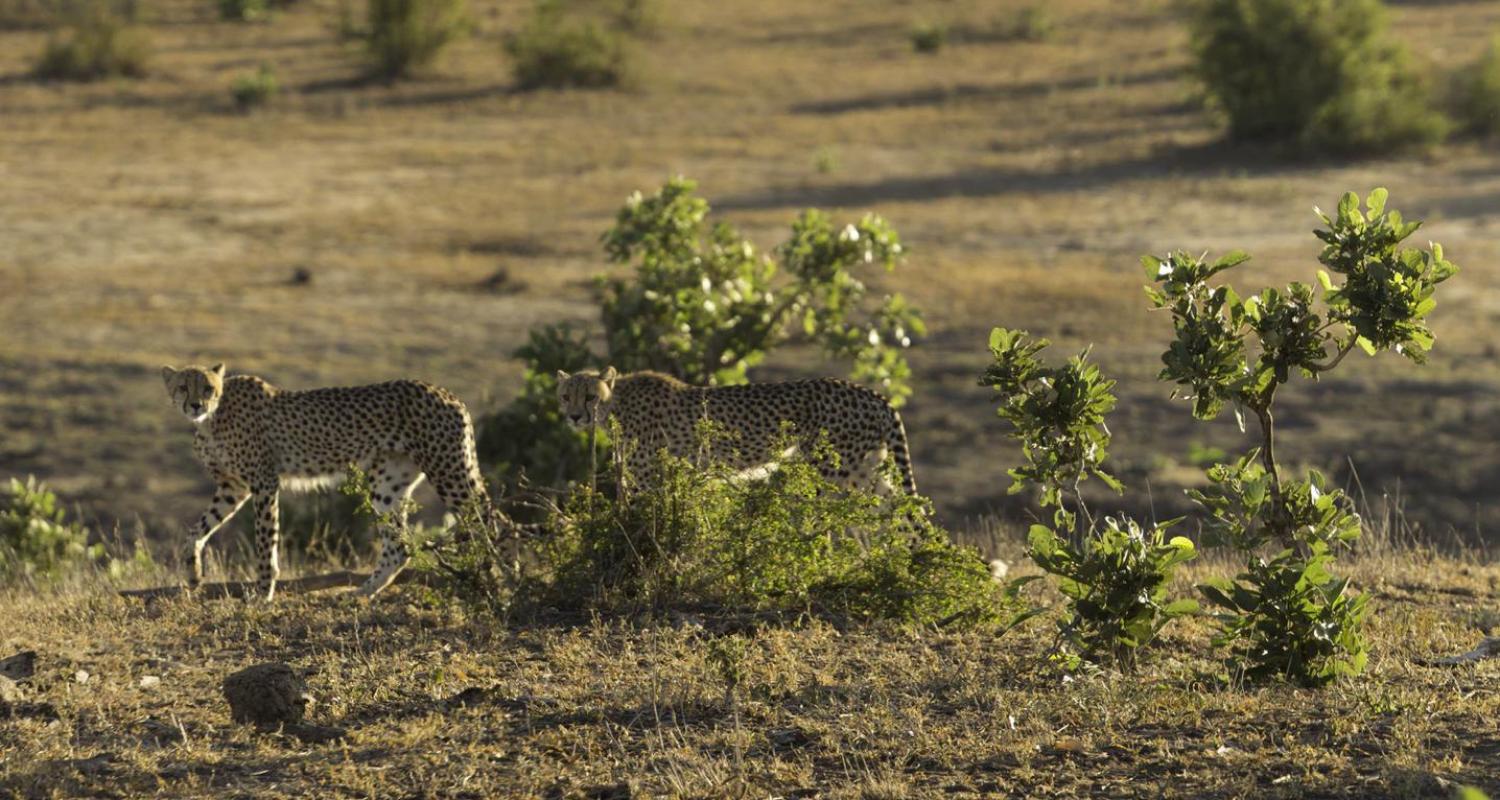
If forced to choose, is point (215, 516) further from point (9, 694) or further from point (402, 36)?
point (402, 36)

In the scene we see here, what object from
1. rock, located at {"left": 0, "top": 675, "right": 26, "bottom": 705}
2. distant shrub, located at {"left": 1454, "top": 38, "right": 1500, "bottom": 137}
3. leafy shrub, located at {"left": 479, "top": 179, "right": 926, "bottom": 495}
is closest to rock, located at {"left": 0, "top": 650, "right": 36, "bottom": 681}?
rock, located at {"left": 0, "top": 675, "right": 26, "bottom": 705}

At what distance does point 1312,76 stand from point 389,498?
25.3 m

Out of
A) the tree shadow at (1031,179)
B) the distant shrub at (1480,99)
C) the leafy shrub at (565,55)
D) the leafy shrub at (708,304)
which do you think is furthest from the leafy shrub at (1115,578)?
the leafy shrub at (565,55)

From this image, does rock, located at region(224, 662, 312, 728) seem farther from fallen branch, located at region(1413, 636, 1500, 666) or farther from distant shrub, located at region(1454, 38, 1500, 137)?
distant shrub, located at region(1454, 38, 1500, 137)

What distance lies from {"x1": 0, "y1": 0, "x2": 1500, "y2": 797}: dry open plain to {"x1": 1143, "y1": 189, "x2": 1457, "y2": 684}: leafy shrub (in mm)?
229

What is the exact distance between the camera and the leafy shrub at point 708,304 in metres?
12.4

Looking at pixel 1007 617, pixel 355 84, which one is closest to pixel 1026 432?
pixel 1007 617

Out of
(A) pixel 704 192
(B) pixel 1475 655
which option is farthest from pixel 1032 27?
(B) pixel 1475 655

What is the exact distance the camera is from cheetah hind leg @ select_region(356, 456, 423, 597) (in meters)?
8.88

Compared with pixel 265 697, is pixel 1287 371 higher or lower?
higher

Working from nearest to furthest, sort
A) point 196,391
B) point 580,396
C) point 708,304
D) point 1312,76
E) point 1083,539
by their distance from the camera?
point 1083,539 < point 196,391 < point 580,396 < point 708,304 < point 1312,76

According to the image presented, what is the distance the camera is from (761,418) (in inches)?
389

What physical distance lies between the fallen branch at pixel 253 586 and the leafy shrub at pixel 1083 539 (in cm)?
304

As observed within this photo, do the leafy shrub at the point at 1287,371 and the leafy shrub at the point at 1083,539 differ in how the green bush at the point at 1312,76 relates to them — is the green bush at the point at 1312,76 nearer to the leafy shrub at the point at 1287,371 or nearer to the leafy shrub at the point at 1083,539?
the leafy shrub at the point at 1287,371
